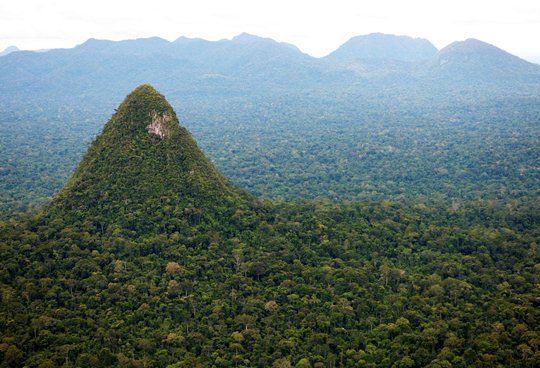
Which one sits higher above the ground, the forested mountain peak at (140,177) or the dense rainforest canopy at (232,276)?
the forested mountain peak at (140,177)

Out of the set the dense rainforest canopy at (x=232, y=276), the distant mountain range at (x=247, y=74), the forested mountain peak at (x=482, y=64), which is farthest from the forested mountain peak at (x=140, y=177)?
the forested mountain peak at (x=482, y=64)

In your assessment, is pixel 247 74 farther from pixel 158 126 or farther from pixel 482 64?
pixel 158 126

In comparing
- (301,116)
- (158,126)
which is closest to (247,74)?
(301,116)

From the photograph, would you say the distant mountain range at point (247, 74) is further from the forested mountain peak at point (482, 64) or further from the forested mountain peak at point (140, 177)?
the forested mountain peak at point (140, 177)

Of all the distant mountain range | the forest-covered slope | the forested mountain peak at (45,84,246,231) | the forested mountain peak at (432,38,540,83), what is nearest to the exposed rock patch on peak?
the forested mountain peak at (45,84,246,231)

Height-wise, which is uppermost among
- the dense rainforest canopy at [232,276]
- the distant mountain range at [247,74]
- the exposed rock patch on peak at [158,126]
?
the distant mountain range at [247,74]

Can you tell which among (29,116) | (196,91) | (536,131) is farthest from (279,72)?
(536,131)

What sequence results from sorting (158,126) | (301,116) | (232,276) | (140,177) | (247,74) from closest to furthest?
1. (232,276)
2. (140,177)
3. (158,126)
4. (301,116)
5. (247,74)
